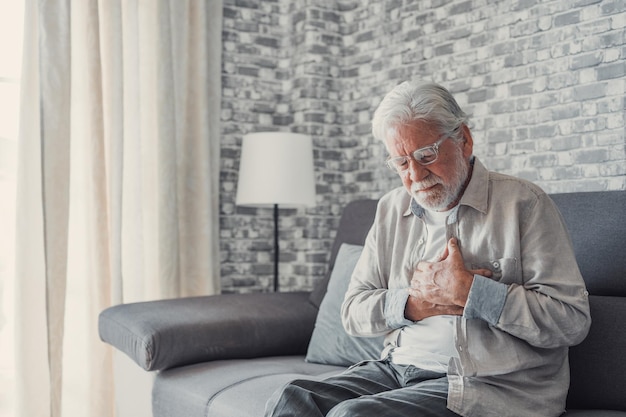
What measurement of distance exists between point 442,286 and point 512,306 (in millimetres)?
175

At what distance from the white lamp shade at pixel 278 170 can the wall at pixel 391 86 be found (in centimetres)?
39

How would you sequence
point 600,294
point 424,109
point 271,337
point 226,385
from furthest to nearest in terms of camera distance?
point 271,337 → point 226,385 → point 600,294 → point 424,109

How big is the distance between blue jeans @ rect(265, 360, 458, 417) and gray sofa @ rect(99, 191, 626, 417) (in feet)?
0.91

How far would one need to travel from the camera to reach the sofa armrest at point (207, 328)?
272cm

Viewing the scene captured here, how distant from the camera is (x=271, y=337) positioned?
2941 millimetres

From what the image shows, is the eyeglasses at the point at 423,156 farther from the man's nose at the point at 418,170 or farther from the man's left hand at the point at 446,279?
the man's left hand at the point at 446,279

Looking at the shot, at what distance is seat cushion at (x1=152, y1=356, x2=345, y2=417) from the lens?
7.70 ft

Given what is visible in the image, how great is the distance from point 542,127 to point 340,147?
127 centimetres

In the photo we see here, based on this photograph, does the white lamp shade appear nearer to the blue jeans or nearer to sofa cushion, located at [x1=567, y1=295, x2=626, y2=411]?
the blue jeans

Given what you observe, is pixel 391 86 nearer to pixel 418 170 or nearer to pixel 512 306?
pixel 418 170

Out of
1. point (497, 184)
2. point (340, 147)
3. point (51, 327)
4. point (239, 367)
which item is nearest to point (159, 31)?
point (340, 147)

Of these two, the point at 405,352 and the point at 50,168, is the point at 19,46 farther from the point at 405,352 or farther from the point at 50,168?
the point at 405,352

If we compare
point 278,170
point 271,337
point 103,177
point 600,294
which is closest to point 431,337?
point 600,294

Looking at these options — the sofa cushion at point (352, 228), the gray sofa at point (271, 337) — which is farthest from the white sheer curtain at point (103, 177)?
the sofa cushion at point (352, 228)
